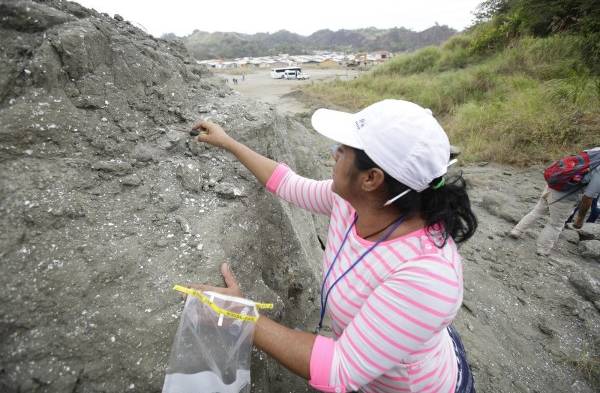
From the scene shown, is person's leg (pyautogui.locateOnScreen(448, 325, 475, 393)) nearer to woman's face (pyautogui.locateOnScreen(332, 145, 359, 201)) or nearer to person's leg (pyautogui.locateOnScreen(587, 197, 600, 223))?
woman's face (pyautogui.locateOnScreen(332, 145, 359, 201))

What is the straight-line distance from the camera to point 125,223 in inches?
66.2

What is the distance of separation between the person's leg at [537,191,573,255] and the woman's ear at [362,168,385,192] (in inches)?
143

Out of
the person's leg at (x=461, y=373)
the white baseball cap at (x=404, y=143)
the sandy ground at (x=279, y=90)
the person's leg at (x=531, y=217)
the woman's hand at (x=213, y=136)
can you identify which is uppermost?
the white baseball cap at (x=404, y=143)

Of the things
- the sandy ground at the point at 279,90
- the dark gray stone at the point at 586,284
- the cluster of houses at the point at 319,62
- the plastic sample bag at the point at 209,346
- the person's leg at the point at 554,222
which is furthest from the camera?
the cluster of houses at the point at 319,62

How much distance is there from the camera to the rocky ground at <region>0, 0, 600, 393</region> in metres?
1.35

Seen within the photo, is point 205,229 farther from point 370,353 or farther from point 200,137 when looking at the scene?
point 370,353

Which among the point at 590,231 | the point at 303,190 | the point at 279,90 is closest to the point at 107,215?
the point at 303,190

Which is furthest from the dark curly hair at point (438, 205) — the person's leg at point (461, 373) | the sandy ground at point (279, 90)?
the sandy ground at point (279, 90)

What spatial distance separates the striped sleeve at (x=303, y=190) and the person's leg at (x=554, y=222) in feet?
11.1

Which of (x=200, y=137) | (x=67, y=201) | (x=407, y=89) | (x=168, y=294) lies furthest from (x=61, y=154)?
(x=407, y=89)

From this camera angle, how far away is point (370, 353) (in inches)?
41.9

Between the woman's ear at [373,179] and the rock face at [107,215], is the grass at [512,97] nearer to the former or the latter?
the rock face at [107,215]

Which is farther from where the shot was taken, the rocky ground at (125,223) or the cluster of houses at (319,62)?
the cluster of houses at (319,62)

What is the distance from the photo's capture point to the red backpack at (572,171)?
3.44m
